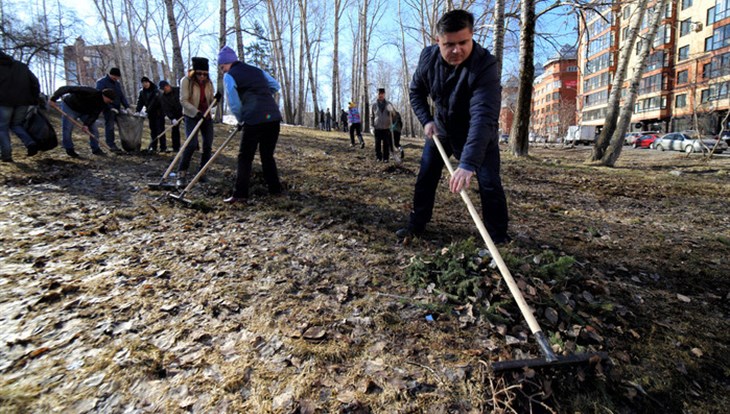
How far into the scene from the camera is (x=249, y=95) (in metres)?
4.65

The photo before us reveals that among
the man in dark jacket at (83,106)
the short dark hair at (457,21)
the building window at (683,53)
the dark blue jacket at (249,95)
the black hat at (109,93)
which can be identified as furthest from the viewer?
the building window at (683,53)

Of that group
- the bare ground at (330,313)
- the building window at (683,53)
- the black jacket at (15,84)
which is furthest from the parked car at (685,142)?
the black jacket at (15,84)

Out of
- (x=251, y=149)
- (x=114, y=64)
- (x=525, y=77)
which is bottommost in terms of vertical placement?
(x=251, y=149)

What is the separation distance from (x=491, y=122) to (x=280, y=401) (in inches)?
93.4

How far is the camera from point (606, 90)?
170ft

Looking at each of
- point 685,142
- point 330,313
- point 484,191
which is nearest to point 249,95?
point 484,191

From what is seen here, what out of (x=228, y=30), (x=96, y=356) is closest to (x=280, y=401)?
(x=96, y=356)

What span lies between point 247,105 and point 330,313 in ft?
10.6

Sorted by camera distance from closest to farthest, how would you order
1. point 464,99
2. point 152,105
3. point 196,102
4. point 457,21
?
point 457,21 → point 464,99 → point 196,102 → point 152,105

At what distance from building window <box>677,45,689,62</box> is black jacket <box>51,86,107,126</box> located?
52.9 meters

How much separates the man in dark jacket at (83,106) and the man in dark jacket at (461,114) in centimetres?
720

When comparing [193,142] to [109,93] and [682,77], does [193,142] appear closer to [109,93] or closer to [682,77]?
[109,93]

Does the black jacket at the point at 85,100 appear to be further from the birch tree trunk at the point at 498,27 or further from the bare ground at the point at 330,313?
the birch tree trunk at the point at 498,27

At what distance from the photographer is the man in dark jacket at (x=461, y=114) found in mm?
2766
